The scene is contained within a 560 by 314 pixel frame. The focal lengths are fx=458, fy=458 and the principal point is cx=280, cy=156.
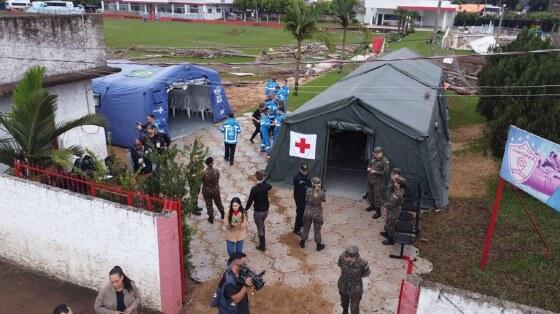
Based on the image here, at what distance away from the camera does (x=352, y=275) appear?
5.43 metres

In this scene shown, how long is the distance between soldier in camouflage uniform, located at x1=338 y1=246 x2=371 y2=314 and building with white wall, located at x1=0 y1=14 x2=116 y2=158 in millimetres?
7031

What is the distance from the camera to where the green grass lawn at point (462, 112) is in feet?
51.2

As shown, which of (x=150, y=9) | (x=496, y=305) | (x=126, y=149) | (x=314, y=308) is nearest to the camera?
(x=496, y=305)

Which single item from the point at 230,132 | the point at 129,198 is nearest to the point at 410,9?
the point at 230,132

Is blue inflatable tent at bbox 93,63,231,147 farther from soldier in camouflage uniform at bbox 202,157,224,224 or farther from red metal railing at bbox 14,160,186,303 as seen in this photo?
red metal railing at bbox 14,160,186,303

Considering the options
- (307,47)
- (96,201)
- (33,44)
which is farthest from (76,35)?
(307,47)

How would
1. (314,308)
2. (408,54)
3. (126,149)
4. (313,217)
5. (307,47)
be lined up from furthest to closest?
(307,47)
(408,54)
(126,149)
(313,217)
(314,308)

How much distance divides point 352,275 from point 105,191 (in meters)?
3.32

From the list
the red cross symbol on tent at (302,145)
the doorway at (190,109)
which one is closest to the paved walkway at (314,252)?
the red cross symbol on tent at (302,145)

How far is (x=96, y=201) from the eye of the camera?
5844mm

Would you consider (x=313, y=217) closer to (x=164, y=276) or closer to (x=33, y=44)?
(x=164, y=276)

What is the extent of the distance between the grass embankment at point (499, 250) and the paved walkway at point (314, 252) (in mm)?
498

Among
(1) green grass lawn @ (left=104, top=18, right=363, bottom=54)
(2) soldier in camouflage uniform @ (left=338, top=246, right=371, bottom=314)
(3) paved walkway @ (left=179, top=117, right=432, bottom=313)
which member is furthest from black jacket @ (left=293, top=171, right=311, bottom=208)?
(1) green grass lawn @ (left=104, top=18, right=363, bottom=54)

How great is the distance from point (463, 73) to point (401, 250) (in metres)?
18.7
